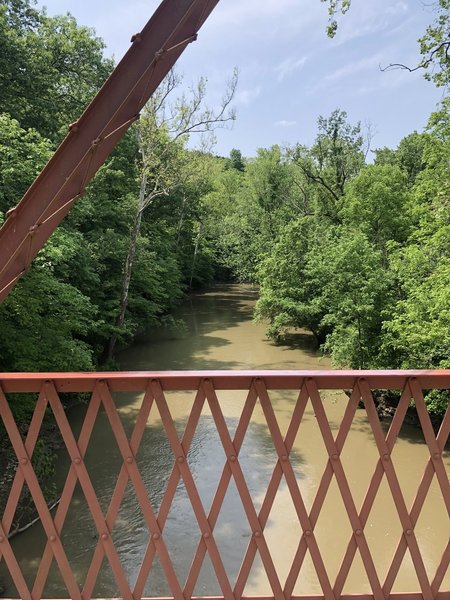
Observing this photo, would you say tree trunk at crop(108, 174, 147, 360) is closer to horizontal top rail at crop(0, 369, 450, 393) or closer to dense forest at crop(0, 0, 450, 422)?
dense forest at crop(0, 0, 450, 422)

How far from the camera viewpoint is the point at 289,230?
18719 mm

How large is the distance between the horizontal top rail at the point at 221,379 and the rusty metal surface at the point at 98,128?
43 cm

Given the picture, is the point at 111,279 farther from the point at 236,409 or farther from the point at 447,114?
the point at 447,114

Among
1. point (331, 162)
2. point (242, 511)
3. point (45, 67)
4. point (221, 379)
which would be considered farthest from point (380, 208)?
point (221, 379)

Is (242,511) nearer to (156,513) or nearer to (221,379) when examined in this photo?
(156,513)

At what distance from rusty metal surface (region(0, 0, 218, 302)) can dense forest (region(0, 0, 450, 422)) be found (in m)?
4.57

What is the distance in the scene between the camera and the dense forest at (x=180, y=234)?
8102 millimetres

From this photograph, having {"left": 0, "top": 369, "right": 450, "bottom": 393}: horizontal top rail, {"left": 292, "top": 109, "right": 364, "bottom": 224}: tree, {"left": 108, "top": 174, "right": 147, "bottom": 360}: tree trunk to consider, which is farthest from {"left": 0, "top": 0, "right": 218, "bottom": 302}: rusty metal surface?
{"left": 292, "top": 109, "right": 364, "bottom": 224}: tree

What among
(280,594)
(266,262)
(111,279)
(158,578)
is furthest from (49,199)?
(266,262)

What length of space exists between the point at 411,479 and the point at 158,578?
204 inches

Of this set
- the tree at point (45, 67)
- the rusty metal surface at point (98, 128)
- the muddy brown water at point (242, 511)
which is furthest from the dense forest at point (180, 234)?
the rusty metal surface at point (98, 128)

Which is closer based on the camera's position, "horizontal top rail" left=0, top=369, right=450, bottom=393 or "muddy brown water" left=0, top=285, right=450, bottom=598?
"horizontal top rail" left=0, top=369, right=450, bottom=393

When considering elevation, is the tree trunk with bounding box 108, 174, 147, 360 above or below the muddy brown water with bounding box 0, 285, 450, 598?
above

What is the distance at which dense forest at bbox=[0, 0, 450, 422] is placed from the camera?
26.6 feet
